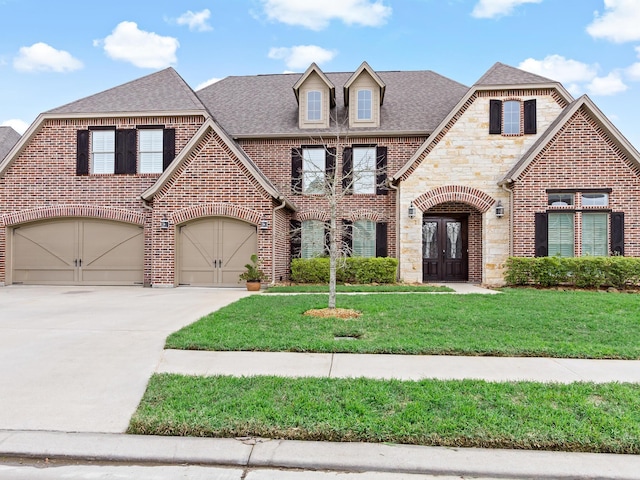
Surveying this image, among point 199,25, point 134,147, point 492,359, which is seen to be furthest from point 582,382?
point 199,25

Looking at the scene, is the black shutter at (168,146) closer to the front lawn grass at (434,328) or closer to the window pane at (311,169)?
the window pane at (311,169)

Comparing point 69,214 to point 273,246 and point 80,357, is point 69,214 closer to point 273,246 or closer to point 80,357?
point 273,246

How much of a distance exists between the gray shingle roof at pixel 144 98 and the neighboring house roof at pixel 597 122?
1166cm

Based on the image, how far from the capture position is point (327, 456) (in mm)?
3008

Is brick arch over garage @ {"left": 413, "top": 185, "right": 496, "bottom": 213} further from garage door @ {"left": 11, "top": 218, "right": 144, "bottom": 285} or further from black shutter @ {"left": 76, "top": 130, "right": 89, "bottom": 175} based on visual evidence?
black shutter @ {"left": 76, "top": 130, "right": 89, "bottom": 175}

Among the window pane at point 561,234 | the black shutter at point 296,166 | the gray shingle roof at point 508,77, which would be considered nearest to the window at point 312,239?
the black shutter at point 296,166

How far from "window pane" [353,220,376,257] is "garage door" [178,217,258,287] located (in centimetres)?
406

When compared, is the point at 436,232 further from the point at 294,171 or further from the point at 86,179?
the point at 86,179

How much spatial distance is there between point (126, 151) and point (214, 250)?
530 centimetres

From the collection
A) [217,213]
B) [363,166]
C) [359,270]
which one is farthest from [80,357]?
[363,166]

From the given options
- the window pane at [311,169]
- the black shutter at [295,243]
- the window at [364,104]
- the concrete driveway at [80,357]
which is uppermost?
the window at [364,104]

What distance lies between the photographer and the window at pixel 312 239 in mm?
15882

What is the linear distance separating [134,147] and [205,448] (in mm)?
14695

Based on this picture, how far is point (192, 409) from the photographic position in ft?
11.9
